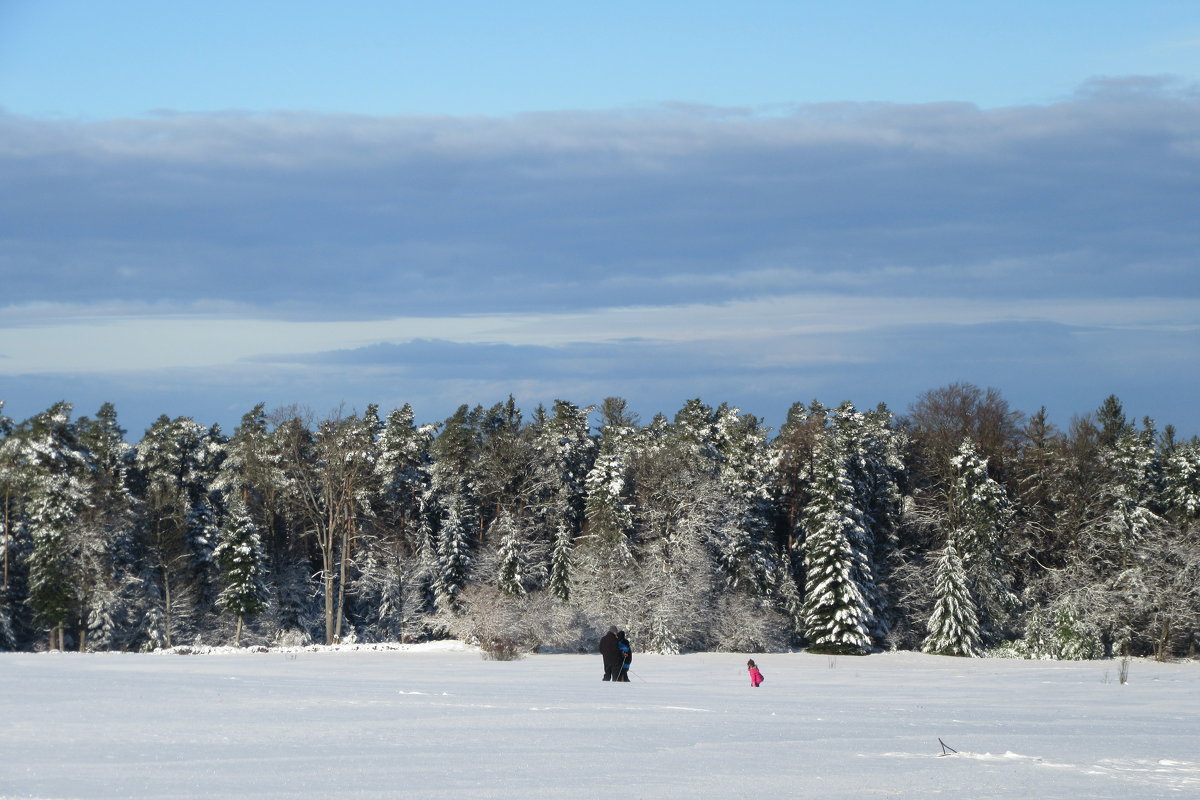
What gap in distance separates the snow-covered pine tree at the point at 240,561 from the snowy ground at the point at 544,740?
111ft

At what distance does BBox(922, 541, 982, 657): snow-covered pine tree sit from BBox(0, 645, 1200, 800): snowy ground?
32195mm

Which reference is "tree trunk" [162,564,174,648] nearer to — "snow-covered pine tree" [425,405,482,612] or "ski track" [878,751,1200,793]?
"snow-covered pine tree" [425,405,482,612]

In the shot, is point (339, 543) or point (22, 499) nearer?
point (22, 499)

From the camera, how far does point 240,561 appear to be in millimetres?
64500

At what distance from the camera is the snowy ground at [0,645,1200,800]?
38.6 ft

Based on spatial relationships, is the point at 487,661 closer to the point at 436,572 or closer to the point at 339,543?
the point at 436,572

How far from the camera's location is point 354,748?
14.1m

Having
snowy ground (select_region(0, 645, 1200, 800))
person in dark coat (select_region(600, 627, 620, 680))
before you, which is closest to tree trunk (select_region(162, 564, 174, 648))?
snowy ground (select_region(0, 645, 1200, 800))

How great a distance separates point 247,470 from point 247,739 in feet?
193

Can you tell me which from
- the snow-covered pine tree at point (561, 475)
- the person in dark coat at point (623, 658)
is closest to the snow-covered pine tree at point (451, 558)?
the snow-covered pine tree at point (561, 475)

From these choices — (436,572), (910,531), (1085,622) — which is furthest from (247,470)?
(1085,622)

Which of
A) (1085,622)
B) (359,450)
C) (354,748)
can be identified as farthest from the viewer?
(359,450)

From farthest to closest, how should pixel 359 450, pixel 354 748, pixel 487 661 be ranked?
pixel 359 450 < pixel 487 661 < pixel 354 748

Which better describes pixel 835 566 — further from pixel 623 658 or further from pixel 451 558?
pixel 623 658
